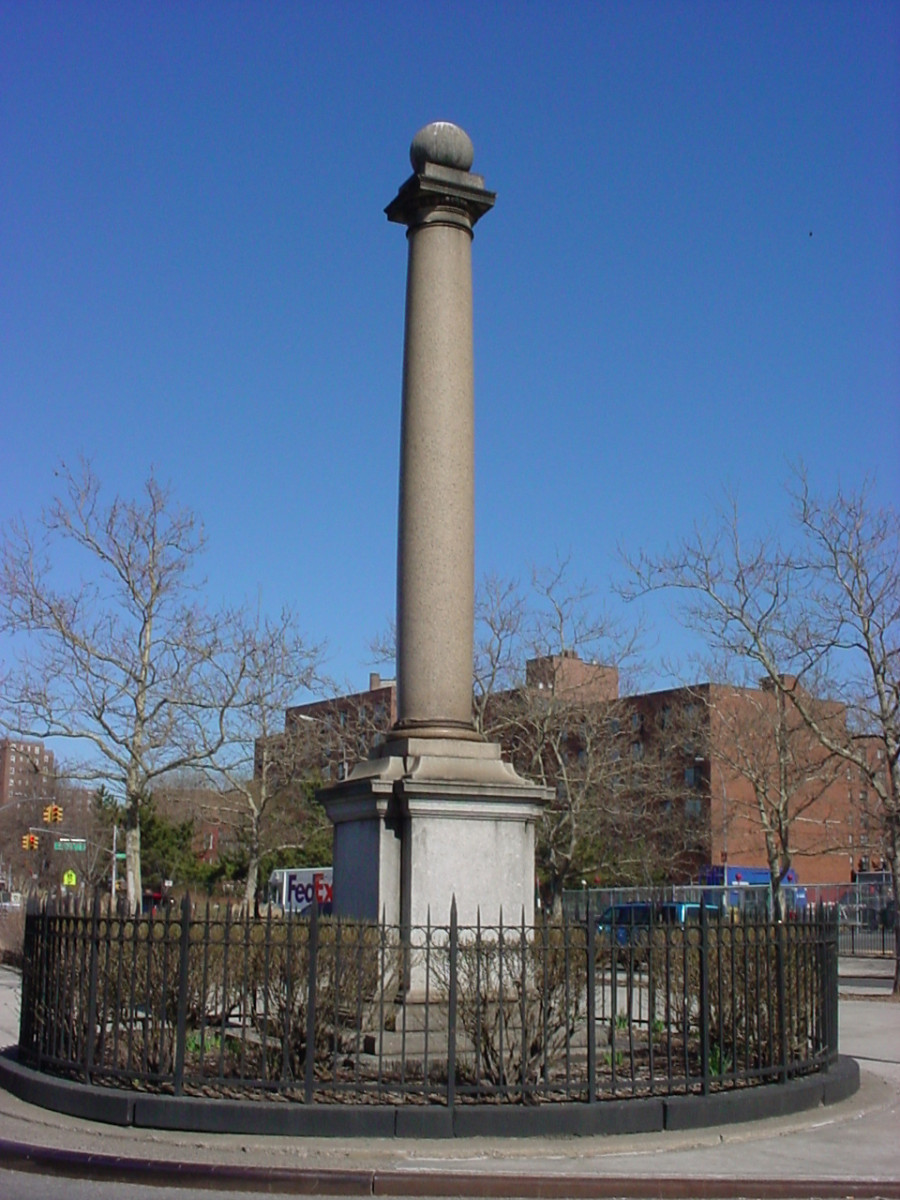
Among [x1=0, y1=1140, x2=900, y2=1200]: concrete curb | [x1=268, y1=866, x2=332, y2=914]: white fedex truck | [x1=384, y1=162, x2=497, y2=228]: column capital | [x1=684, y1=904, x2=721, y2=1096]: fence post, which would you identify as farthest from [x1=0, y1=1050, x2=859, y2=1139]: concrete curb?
[x1=268, y1=866, x2=332, y2=914]: white fedex truck

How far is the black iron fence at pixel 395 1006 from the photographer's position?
29.8 feet

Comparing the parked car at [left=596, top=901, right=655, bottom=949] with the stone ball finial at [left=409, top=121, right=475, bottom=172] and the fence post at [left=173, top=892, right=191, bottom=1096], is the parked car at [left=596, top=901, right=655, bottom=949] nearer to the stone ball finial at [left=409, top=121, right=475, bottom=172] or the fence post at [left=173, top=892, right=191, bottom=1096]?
the fence post at [left=173, top=892, right=191, bottom=1096]

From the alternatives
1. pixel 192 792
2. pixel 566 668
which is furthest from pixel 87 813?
pixel 566 668

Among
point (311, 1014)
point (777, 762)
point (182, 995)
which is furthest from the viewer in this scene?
point (777, 762)

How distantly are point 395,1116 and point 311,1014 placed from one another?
906 millimetres

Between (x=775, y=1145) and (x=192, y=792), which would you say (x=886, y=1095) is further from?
(x=192, y=792)

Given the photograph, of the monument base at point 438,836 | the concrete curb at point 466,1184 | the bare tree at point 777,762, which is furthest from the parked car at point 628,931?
the bare tree at point 777,762

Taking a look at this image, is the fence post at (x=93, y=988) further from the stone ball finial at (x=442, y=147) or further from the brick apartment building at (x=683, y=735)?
the brick apartment building at (x=683, y=735)

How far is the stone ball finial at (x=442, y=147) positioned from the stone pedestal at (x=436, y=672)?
16 mm

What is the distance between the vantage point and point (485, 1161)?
8.16 m

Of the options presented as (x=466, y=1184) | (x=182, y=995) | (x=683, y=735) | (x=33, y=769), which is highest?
(x=683, y=735)

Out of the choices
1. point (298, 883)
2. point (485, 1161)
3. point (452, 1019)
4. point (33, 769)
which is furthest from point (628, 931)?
point (298, 883)

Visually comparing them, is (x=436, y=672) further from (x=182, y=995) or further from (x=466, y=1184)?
(x=466, y=1184)

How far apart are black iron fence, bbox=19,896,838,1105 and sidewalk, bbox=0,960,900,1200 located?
458 millimetres
